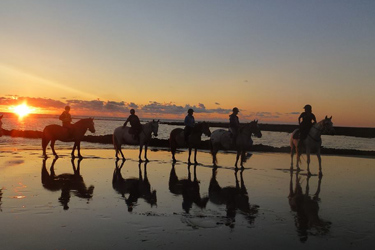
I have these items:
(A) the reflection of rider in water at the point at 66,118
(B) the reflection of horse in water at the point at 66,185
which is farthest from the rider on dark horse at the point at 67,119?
(B) the reflection of horse in water at the point at 66,185

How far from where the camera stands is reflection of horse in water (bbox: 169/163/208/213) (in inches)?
341

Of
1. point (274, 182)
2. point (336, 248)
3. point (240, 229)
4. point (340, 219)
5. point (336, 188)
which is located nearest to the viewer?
point (336, 248)

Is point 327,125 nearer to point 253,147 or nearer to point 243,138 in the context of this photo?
point 243,138

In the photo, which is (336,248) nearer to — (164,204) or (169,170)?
(164,204)

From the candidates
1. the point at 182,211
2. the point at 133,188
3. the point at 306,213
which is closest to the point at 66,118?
the point at 133,188

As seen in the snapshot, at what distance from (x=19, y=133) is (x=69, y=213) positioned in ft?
141

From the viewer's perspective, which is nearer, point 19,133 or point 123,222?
point 123,222

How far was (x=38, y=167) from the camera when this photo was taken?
14836mm

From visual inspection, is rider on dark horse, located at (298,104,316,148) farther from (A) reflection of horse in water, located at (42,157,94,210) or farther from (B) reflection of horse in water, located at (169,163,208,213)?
(A) reflection of horse in water, located at (42,157,94,210)

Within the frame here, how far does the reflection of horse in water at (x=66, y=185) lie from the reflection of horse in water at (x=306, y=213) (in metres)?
5.53

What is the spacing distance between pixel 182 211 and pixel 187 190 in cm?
268

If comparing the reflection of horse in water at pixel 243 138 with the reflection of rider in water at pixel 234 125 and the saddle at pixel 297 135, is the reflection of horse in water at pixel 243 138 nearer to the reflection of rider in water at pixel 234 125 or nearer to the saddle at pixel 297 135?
the reflection of rider in water at pixel 234 125

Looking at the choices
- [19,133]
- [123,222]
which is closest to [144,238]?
[123,222]

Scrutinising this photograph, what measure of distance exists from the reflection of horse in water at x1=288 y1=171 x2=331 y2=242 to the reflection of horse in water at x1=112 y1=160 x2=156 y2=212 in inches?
147
